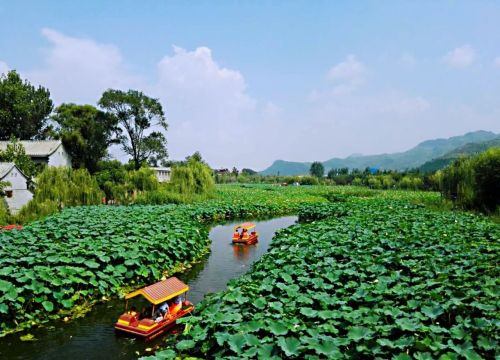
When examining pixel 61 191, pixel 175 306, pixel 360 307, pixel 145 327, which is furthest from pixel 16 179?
pixel 360 307

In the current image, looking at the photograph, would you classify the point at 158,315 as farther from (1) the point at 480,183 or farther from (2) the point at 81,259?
(1) the point at 480,183

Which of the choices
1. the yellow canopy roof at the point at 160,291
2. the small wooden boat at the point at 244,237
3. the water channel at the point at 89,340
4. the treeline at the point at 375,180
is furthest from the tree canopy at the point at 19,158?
the treeline at the point at 375,180

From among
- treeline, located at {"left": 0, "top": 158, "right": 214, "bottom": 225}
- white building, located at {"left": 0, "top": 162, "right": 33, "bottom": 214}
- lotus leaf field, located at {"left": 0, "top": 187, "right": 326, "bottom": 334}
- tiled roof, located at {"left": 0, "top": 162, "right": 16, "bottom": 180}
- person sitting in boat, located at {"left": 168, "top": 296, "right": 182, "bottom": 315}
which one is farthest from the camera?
white building, located at {"left": 0, "top": 162, "right": 33, "bottom": 214}

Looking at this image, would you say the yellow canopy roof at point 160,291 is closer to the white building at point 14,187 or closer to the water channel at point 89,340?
the water channel at point 89,340

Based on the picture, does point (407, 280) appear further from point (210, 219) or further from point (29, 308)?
point (210, 219)

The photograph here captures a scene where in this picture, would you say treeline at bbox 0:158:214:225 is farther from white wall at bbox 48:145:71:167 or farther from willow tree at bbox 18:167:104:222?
white wall at bbox 48:145:71:167

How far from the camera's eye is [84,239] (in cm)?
Result: 993

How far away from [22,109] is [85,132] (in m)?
6.20

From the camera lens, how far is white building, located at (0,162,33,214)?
19.4m

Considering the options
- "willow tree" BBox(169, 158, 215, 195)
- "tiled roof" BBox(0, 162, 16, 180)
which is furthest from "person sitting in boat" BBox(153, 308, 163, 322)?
"willow tree" BBox(169, 158, 215, 195)

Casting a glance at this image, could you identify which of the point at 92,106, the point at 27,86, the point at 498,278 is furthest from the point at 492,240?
the point at 27,86

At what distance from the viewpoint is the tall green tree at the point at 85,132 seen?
104 feet

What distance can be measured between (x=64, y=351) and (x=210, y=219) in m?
15.1

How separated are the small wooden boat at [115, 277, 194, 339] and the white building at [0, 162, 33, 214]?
1593 centimetres
